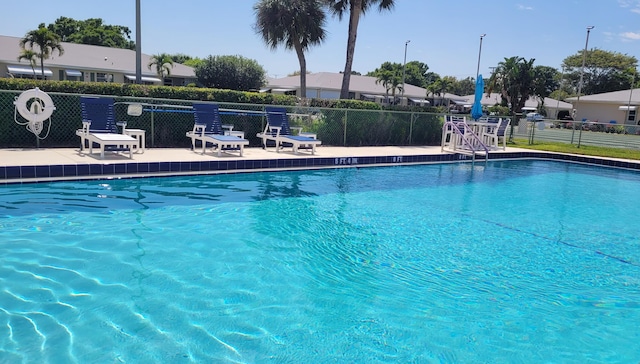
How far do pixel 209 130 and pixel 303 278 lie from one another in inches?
300

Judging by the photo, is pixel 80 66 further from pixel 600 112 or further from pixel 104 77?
pixel 600 112

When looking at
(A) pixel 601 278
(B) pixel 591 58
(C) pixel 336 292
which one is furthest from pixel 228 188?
(B) pixel 591 58

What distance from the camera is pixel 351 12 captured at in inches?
808

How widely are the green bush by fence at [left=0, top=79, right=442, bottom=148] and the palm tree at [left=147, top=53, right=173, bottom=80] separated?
78.0 feet

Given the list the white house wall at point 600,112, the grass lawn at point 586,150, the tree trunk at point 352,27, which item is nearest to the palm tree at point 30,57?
the tree trunk at point 352,27

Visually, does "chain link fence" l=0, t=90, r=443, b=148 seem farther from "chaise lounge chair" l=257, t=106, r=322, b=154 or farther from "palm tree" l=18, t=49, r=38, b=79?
"palm tree" l=18, t=49, r=38, b=79

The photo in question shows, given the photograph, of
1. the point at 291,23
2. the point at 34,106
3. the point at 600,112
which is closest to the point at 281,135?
the point at 34,106

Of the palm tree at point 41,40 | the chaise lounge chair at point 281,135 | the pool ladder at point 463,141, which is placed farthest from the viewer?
the palm tree at point 41,40

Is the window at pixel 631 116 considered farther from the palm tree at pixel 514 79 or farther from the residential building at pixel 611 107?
the palm tree at pixel 514 79

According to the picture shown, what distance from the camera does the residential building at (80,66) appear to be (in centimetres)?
3069

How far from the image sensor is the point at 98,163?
8.45m

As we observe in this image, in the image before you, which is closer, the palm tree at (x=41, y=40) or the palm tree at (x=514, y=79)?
the palm tree at (x=41, y=40)

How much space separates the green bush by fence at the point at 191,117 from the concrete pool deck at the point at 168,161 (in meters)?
0.64

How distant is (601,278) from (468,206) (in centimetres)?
325
